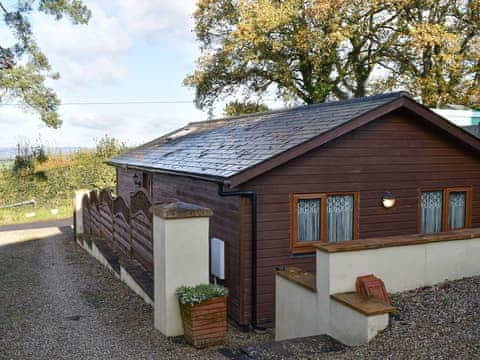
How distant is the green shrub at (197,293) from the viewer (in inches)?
263

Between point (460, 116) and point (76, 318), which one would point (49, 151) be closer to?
point (76, 318)

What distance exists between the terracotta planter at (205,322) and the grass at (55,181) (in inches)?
672

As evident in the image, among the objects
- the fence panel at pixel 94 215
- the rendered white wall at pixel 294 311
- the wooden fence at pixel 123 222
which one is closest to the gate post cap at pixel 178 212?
the rendered white wall at pixel 294 311

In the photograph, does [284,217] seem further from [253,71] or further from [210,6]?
[210,6]

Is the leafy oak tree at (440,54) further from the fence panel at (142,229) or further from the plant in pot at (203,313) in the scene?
the plant in pot at (203,313)

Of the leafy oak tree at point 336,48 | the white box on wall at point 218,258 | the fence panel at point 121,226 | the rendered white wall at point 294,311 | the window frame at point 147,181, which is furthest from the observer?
the leafy oak tree at point 336,48

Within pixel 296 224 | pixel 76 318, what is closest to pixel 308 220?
pixel 296 224

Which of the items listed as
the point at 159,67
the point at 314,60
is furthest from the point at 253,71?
the point at 159,67

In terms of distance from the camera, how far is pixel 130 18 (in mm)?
23078

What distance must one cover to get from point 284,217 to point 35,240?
11134 millimetres

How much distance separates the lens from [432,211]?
1005cm

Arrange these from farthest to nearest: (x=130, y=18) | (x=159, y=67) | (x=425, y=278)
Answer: (x=159, y=67) < (x=130, y=18) < (x=425, y=278)

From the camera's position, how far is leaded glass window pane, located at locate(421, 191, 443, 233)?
9945 millimetres

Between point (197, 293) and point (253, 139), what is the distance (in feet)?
14.0
